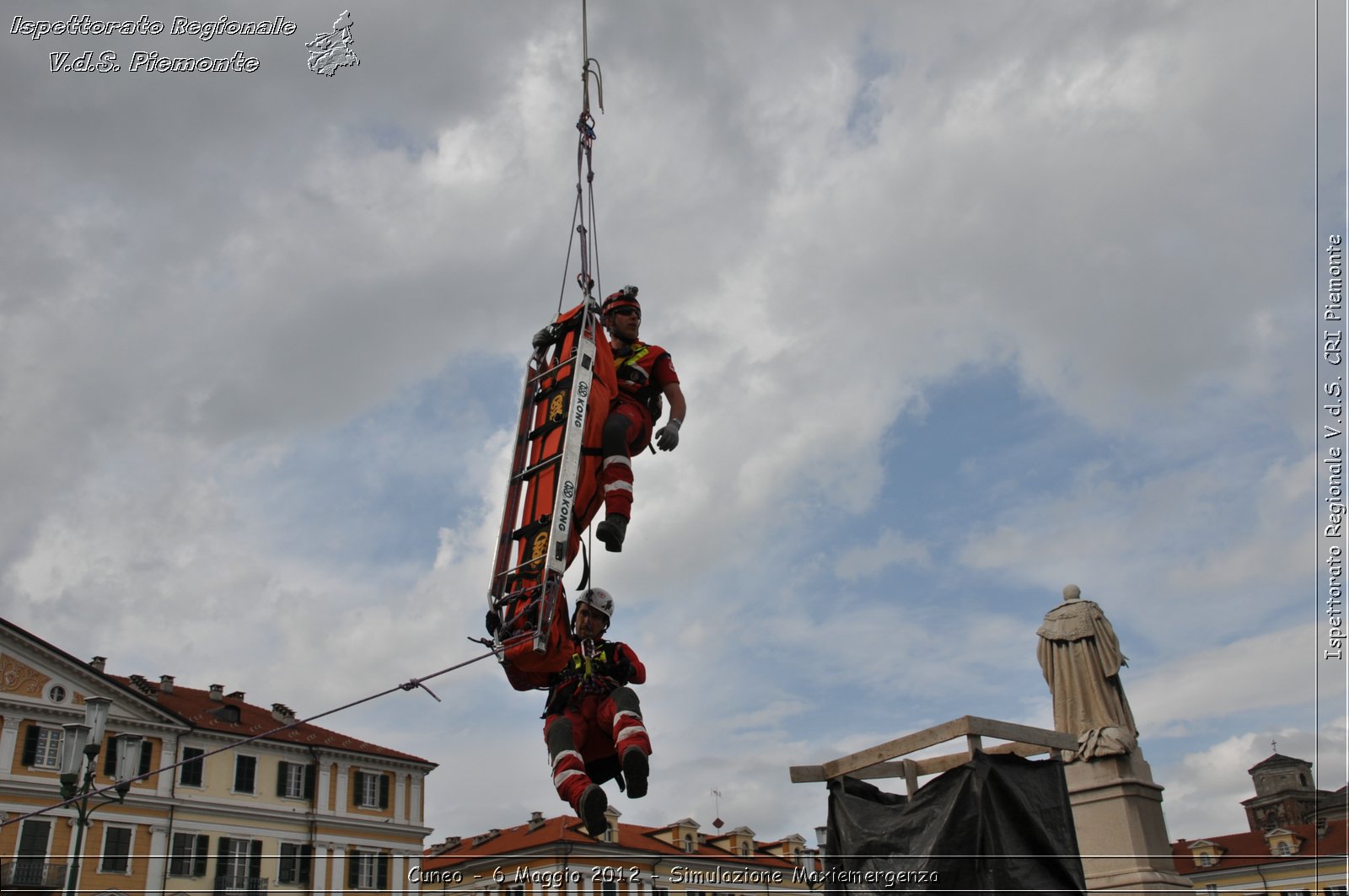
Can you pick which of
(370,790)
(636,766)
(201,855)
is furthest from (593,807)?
(370,790)

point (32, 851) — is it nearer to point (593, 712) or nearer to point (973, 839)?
point (593, 712)

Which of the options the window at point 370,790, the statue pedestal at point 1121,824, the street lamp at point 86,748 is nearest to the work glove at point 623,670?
the statue pedestal at point 1121,824

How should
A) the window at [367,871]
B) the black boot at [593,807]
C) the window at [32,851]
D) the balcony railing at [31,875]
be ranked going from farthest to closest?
the window at [367,871]
the window at [32,851]
the balcony railing at [31,875]
the black boot at [593,807]

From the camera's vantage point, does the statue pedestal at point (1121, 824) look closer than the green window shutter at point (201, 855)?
Yes

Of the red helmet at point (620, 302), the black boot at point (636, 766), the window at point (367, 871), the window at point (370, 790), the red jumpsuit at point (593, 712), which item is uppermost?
the window at point (370, 790)

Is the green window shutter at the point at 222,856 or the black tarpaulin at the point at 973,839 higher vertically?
the green window shutter at the point at 222,856

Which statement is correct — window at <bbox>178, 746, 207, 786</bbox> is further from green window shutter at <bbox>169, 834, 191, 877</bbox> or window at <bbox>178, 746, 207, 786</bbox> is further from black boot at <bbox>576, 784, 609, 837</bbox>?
black boot at <bbox>576, 784, 609, 837</bbox>

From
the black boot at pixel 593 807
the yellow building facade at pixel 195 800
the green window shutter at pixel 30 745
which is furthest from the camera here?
the green window shutter at pixel 30 745

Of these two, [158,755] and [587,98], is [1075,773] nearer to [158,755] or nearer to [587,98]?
[587,98]

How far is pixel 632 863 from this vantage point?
51.0 meters

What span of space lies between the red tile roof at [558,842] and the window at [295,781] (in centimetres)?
583

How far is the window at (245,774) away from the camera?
44.3 meters

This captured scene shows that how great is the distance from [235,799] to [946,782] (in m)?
42.2

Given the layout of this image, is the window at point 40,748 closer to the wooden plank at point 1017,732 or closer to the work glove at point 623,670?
the work glove at point 623,670
